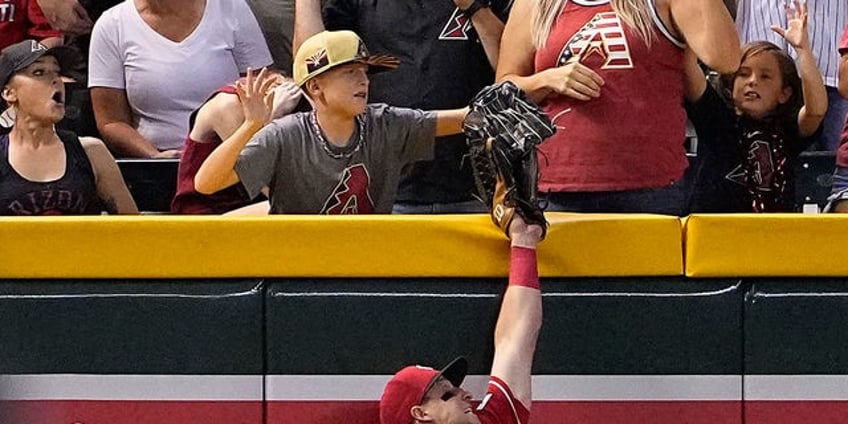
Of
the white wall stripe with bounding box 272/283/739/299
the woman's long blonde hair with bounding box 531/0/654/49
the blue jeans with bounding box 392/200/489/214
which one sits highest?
the woman's long blonde hair with bounding box 531/0/654/49

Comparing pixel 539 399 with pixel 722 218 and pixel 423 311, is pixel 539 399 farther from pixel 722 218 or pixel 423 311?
pixel 722 218

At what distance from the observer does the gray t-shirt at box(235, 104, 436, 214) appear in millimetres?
3656

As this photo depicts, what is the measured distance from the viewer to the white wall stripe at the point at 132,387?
336 cm

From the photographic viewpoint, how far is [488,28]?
4.23 meters

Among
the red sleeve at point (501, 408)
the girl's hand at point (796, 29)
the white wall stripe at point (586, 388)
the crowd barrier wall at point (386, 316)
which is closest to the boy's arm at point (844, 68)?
the girl's hand at point (796, 29)

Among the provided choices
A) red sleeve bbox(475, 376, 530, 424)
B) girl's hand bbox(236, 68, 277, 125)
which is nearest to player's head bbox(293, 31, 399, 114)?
girl's hand bbox(236, 68, 277, 125)

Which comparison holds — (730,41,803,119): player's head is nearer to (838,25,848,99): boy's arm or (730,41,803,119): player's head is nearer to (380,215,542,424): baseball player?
(838,25,848,99): boy's arm

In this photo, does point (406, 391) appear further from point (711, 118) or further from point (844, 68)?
point (844, 68)

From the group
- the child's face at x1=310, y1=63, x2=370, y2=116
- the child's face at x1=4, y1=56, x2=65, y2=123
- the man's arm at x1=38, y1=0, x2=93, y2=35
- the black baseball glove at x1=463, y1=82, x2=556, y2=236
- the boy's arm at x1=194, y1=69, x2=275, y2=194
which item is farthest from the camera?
the man's arm at x1=38, y1=0, x2=93, y2=35

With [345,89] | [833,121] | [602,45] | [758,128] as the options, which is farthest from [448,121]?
[833,121]

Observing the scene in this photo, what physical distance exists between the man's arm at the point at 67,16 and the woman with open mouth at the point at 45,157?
2.26ft

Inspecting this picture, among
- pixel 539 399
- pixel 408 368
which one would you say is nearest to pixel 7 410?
pixel 408 368

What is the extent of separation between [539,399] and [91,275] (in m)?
1.07

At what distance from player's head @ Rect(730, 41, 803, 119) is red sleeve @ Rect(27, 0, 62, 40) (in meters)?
2.20
